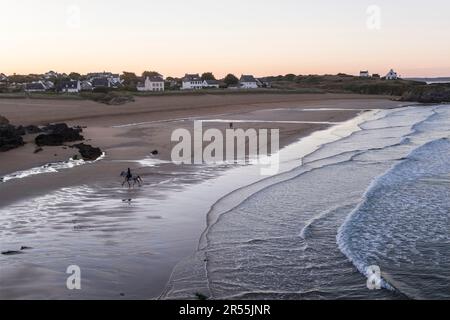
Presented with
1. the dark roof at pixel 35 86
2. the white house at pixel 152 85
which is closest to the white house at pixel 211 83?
the white house at pixel 152 85

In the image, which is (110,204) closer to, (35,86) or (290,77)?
(35,86)

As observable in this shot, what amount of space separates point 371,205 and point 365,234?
255 centimetres

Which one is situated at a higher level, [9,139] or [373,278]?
[9,139]

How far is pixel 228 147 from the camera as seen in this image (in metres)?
23.4

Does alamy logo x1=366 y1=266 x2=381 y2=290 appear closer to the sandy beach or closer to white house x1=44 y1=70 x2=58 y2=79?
the sandy beach

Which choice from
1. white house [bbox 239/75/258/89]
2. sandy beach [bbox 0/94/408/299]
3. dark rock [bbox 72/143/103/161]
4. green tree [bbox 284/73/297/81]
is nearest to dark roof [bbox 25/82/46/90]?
white house [bbox 239/75/258/89]

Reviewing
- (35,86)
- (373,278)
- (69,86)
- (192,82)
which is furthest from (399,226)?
(192,82)

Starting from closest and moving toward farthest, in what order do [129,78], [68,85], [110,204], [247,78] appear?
[110,204] < [68,85] < [247,78] < [129,78]

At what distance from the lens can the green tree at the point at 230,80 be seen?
98238mm

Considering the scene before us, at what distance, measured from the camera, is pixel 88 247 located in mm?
9047

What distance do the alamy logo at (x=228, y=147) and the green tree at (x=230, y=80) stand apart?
226 feet

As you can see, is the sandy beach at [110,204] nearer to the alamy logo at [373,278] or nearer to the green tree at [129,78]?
the alamy logo at [373,278]

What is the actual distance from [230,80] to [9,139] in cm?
8106

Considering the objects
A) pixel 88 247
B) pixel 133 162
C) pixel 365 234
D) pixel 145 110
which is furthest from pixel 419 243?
pixel 145 110
